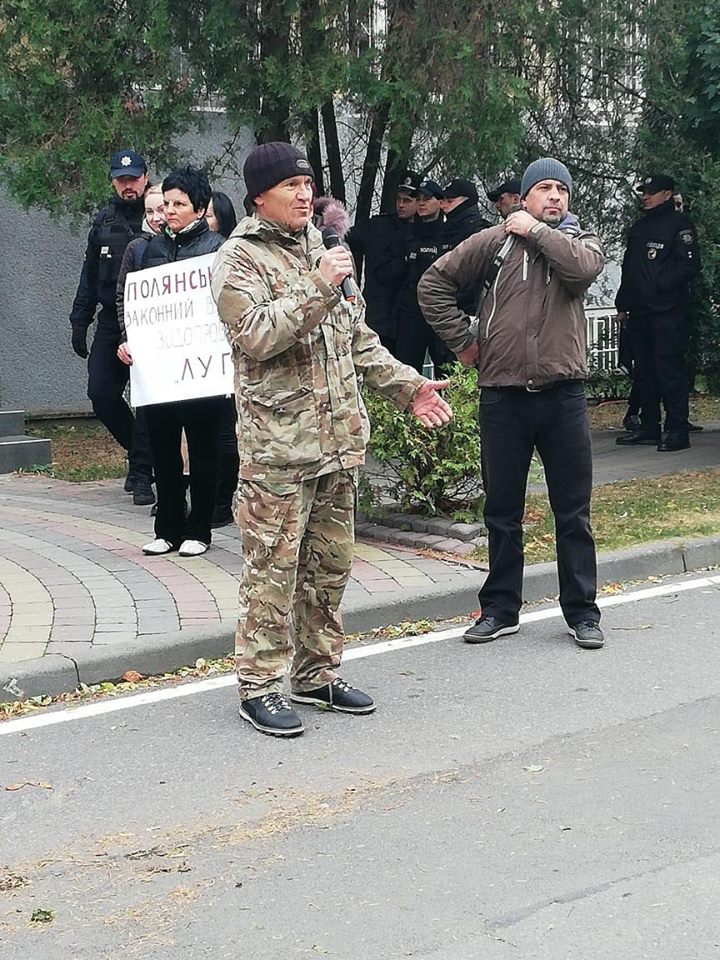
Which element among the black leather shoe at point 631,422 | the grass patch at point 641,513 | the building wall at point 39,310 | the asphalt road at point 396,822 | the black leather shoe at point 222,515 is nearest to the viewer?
the asphalt road at point 396,822

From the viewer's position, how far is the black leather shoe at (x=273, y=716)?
16.0 feet


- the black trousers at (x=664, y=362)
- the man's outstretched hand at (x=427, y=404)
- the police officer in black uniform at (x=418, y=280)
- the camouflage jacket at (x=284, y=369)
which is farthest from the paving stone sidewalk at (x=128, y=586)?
the black trousers at (x=664, y=362)

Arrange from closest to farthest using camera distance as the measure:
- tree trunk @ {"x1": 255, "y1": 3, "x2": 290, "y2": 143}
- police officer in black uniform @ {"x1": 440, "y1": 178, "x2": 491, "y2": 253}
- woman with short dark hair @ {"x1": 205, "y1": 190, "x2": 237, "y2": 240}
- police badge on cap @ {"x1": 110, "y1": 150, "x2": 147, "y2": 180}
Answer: woman with short dark hair @ {"x1": 205, "y1": 190, "x2": 237, "y2": 240}
police badge on cap @ {"x1": 110, "y1": 150, "x2": 147, "y2": 180}
tree trunk @ {"x1": 255, "y1": 3, "x2": 290, "y2": 143}
police officer in black uniform @ {"x1": 440, "y1": 178, "x2": 491, "y2": 253}

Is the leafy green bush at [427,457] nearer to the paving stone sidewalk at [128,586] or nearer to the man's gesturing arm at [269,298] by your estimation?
the paving stone sidewalk at [128,586]

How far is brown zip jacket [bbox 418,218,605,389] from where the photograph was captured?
18.7 ft

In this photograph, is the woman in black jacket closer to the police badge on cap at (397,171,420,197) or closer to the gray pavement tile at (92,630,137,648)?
the gray pavement tile at (92,630,137,648)

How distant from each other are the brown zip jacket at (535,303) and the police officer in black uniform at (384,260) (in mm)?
4734

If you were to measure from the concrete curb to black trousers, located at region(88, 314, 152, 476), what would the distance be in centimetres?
299

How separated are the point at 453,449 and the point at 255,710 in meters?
3.17

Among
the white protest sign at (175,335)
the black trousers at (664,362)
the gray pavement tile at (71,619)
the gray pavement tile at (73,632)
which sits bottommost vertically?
the gray pavement tile at (73,632)

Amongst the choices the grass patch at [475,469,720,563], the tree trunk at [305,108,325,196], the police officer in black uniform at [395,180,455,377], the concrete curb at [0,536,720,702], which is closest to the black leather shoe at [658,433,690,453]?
the grass patch at [475,469,720,563]

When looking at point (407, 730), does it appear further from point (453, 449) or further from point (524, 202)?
point (453, 449)

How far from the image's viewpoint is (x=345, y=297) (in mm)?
4844

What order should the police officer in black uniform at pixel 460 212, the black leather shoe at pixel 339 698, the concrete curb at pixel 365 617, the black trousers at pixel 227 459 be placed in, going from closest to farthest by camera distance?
1. the black leather shoe at pixel 339 698
2. the concrete curb at pixel 365 617
3. the black trousers at pixel 227 459
4. the police officer in black uniform at pixel 460 212
